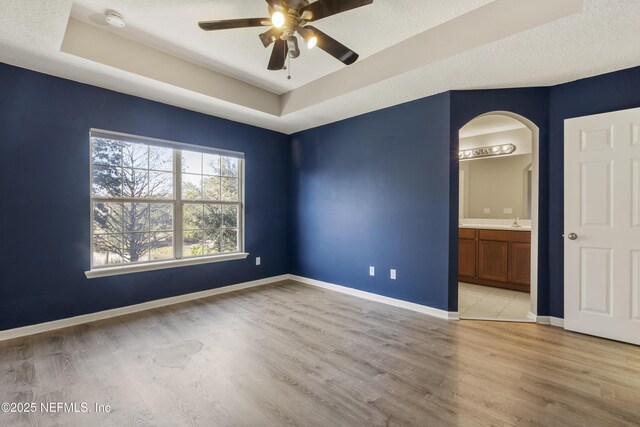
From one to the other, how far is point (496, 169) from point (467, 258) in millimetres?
1736

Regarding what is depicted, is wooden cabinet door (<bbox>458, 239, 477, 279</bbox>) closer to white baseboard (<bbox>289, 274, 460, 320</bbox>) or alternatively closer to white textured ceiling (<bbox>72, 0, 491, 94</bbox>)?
white baseboard (<bbox>289, 274, 460, 320</bbox>)

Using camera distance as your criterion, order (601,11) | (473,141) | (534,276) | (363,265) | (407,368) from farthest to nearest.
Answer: (473,141)
(363,265)
(534,276)
(407,368)
(601,11)

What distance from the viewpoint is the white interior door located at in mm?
2539

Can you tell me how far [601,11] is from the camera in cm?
191

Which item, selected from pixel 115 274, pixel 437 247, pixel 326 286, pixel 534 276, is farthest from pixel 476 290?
pixel 115 274

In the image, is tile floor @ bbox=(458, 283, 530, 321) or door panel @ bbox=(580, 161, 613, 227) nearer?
door panel @ bbox=(580, 161, 613, 227)

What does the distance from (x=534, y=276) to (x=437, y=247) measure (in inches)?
40.6

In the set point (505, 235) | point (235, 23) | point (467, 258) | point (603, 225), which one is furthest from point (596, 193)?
point (235, 23)

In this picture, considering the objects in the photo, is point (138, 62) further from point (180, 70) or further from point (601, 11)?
point (601, 11)

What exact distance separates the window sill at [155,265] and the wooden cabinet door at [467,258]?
346 centimetres

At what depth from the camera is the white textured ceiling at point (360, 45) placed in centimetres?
208

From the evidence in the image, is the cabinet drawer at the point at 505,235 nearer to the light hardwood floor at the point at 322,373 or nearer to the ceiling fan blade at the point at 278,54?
the light hardwood floor at the point at 322,373

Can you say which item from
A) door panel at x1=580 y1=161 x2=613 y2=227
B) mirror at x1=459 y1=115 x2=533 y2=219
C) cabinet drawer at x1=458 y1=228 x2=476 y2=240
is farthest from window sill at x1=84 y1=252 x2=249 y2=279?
mirror at x1=459 y1=115 x2=533 y2=219

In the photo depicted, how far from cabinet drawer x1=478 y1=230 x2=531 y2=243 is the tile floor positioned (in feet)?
2.44
